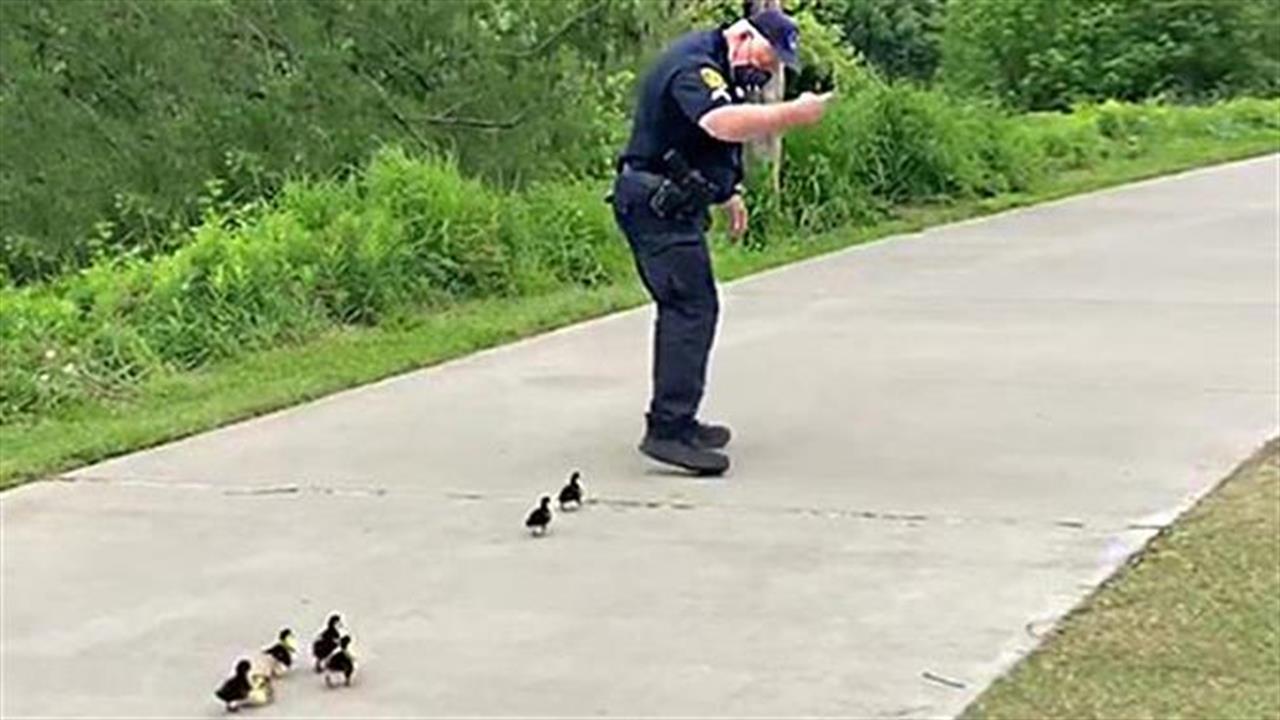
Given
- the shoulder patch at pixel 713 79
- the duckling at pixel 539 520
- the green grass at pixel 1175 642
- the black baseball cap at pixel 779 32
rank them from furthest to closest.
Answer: the black baseball cap at pixel 779 32, the shoulder patch at pixel 713 79, the duckling at pixel 539 520, the green grass at pixel 1175 642

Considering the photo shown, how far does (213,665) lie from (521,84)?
11086 millimetres

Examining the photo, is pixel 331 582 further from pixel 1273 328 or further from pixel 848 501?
Answer: pixel 1273 328

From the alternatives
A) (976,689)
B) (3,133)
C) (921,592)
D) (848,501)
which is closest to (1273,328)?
(848,501)

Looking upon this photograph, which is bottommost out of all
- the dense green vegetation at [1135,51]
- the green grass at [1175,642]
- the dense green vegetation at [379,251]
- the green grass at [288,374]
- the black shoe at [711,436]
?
the green grass at [1175,642]

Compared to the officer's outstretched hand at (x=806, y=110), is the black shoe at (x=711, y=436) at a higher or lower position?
lower

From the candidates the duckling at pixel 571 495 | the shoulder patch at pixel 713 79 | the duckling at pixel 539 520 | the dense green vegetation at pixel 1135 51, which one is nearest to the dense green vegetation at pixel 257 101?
the shoulder patch at pixel 713 79

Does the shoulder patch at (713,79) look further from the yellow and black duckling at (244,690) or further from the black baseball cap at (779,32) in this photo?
the yellow and black duckling at (244,690)

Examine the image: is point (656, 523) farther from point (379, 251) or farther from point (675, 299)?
point (379, 251)

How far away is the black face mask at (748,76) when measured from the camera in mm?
7672

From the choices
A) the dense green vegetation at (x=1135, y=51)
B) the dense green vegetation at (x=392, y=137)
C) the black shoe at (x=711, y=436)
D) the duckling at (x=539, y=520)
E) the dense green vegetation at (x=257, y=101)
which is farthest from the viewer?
the dense green vegetation at (x=1135, y=51)

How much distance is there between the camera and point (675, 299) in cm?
789

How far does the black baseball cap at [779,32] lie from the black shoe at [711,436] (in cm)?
125

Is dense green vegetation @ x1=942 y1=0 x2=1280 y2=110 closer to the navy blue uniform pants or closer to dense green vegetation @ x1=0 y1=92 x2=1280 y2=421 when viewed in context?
dense green vegetation @ x1=0 y1=92 x2=1280 y2=421

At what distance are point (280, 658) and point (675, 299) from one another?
2595 millimetres
